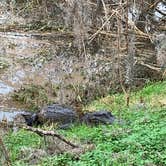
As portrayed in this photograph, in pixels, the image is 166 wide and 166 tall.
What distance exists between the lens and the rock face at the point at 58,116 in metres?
9.61

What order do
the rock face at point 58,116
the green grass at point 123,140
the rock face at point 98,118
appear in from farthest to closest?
the rock face at point 58,116 → the rock face at point 98,118 → the green grass at point 123,140

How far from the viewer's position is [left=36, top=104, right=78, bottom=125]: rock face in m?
9.61

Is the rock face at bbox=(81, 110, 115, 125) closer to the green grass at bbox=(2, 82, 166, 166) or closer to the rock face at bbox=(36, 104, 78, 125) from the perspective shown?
the green grass at bbox=(2, 82, 166, 166)

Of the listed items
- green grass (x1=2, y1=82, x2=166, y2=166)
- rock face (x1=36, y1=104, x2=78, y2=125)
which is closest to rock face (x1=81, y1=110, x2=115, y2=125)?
green grass (x1=2, y1=82, x2=166, y2=166)

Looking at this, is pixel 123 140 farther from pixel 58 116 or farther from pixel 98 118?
pixel 58 116

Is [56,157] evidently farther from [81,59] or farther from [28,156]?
[81,59]

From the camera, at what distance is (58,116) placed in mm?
9719

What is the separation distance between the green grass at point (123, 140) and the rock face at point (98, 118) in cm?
16

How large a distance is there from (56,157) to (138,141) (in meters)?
0.98

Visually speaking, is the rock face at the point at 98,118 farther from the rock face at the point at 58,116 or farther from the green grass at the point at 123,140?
the rock face at the point at 58,116

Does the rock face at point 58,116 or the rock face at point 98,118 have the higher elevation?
the rock face at point 98,118

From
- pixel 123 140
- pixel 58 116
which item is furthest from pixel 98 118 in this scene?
pixel 123 140

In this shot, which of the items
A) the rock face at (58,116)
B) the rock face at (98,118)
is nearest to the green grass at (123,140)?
the rock face at (98,118)

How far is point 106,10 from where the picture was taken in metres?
13.7
